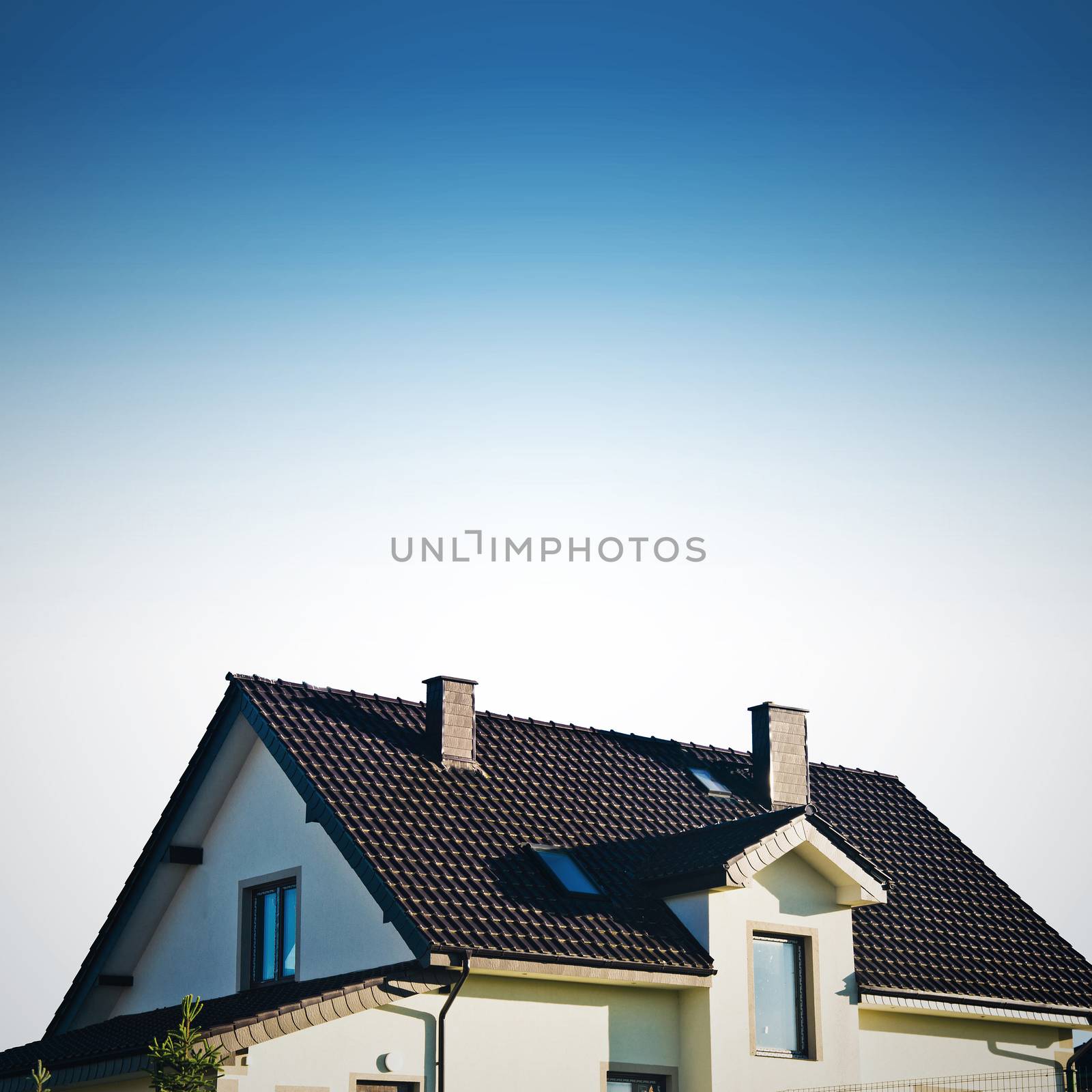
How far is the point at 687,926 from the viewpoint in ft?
74.0

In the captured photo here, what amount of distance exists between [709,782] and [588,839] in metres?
4.03

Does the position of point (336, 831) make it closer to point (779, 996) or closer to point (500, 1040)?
point (500, 1040)

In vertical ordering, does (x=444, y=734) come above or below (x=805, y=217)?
below

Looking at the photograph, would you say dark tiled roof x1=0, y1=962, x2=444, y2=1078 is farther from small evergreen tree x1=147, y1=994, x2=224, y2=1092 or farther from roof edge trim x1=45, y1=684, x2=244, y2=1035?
roof edge trim x1=45, y1=684, x2=244, y2=1035

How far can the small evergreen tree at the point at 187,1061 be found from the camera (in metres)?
17.8

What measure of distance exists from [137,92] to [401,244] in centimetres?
429

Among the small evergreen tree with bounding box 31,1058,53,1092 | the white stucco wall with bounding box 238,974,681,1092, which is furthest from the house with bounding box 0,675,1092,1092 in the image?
the small evergreen tree with bounding box 31,1058,53,1092

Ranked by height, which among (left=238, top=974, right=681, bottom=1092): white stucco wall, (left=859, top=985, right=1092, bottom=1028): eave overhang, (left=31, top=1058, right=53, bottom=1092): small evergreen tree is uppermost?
(left=859, top=985, right=1092, bottom=1028): eave overhang

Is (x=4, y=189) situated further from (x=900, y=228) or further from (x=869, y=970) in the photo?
(x=869, y=970)

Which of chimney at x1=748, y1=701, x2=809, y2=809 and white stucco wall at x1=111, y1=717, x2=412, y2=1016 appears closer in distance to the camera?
white stucco wall at x1=111, y1=717, x2=412, y2=1016

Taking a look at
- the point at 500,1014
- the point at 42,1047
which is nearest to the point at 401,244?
the point at 500,1014

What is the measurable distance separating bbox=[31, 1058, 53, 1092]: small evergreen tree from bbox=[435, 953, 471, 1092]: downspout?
458 cm

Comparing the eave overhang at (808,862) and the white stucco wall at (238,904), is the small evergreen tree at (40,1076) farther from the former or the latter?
the eave overhang at (808,862)

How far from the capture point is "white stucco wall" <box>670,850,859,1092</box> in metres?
21.8
